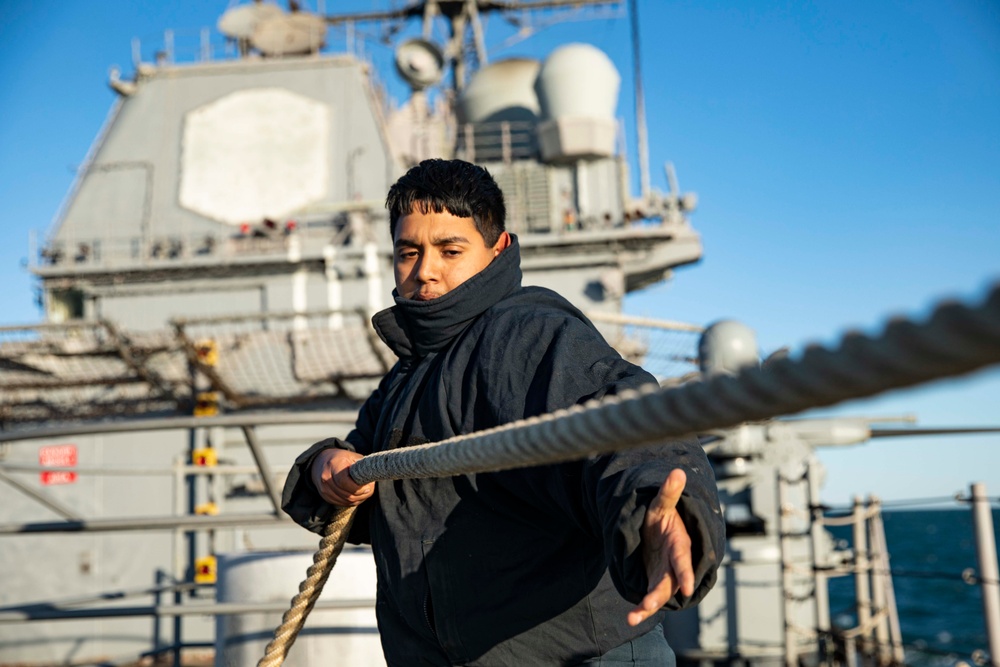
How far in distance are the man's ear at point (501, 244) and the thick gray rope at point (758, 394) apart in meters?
0.61

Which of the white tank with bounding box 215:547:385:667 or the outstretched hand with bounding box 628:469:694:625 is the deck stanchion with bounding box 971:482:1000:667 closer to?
the white tank with bounding box 215:547:385:667

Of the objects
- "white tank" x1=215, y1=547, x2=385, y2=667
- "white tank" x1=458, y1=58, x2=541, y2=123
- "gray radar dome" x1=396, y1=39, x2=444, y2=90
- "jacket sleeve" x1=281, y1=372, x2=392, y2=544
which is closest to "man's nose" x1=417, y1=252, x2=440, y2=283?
"jacket sleeve" x1=281, y1=372, x2=392, y2=544

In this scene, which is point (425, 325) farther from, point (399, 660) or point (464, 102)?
point (464, 102)

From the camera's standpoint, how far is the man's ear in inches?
→ 68.5

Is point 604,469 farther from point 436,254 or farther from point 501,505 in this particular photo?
point 436,254

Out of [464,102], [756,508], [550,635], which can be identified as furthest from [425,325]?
[464,102]

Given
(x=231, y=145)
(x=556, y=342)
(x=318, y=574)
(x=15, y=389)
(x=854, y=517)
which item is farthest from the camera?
(x=231, y=145)

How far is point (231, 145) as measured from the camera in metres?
11.2

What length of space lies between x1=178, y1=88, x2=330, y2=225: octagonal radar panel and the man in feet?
30.7

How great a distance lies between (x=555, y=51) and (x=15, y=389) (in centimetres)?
742

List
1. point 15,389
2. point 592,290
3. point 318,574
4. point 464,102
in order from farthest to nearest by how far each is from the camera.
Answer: point 464,102 → point 592,290 → point 15,389 → point 318,574

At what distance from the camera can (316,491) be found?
1.87 meters

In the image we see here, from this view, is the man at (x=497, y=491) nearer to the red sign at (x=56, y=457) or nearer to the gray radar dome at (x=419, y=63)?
the red sign at (x=56, y=457)

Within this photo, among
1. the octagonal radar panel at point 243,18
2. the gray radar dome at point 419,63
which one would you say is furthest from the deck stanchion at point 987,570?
the octagonal radar panel at point 243,18
